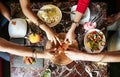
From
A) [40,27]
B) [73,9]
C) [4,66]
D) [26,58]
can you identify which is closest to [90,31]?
[73,9]

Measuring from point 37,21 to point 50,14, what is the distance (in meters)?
0.09

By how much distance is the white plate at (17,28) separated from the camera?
1.50m

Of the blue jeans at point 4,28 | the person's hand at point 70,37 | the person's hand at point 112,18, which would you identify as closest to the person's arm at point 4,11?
the blue jeans at point 4,28

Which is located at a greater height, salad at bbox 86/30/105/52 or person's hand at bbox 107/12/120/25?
person's hand at bbox 107/12/120/25

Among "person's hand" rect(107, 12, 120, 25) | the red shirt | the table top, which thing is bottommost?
the table top

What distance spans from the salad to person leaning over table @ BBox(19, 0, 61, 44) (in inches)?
7.2

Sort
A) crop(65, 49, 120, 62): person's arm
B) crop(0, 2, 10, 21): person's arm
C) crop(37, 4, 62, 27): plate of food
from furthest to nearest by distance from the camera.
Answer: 1. crop(0, 2, 10, 21): person's arm
2. crop(37, 4, 62, 27): plate of food
3. crop(65, 49, 120, 62): person's arm

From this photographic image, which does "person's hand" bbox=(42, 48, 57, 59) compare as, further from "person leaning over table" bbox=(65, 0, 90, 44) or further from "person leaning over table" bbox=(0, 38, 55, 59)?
"person leaning over table" bbox=(65, 0, 90, 44)

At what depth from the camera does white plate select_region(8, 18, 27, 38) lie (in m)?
1.50

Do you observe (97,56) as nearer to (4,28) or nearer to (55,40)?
(55,40)

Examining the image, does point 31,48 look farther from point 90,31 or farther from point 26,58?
point 90,31

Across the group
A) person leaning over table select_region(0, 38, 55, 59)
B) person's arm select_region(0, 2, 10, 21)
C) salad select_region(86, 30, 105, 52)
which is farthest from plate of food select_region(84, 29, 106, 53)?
person's arm select_region(0, 2, 10, 21)

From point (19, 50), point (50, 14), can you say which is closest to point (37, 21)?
point (50, 14)

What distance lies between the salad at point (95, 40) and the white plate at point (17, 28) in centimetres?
39
